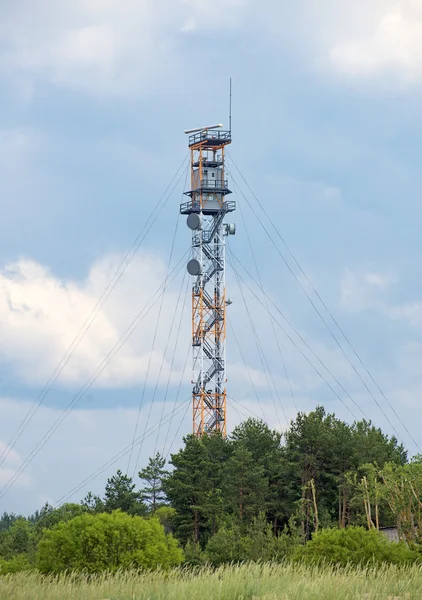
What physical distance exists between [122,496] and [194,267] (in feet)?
61.5

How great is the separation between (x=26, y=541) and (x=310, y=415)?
30625mm

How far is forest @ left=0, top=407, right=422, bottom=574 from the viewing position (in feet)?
207

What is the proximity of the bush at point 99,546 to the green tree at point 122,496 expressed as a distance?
2634cm

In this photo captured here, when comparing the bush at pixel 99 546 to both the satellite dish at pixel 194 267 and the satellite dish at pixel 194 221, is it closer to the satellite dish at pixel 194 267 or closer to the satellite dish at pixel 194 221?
the satellite dish at pixel 194 267

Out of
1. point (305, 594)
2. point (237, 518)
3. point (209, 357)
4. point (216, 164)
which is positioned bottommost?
point (305, 594)

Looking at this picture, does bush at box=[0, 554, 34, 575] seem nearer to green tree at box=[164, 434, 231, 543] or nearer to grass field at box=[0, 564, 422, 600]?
green tree at box=[164, 434, 231, 543]

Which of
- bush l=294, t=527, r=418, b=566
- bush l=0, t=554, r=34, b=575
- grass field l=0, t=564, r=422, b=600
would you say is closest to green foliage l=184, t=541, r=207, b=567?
bush l=0, t=554, r=34, b=575

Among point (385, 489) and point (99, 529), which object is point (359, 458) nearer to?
point (385, 489)

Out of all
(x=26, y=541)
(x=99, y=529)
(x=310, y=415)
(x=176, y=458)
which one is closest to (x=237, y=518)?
(x=176, y=458)

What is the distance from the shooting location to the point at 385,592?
25531mm

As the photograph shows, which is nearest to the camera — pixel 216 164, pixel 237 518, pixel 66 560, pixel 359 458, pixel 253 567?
pixel 253 567

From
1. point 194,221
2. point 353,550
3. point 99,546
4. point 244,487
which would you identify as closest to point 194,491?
point 244,487

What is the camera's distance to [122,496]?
8081 centimetres

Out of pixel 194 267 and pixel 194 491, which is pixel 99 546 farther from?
pixel 194 267
